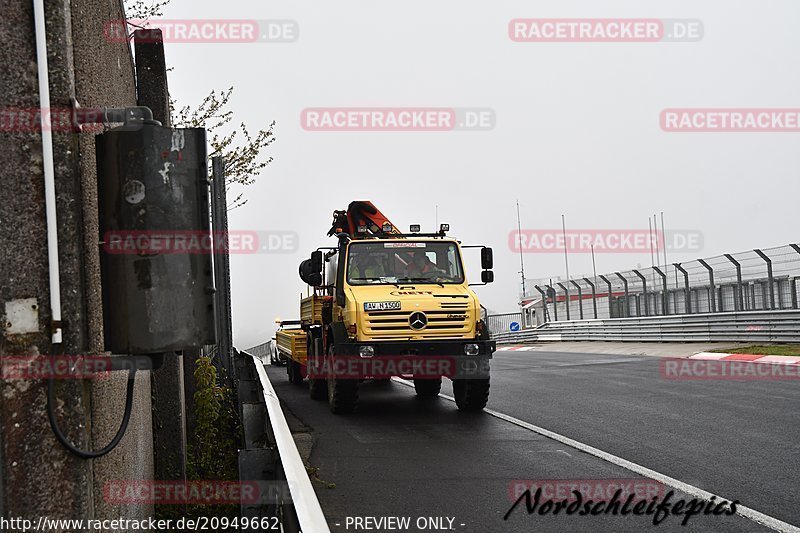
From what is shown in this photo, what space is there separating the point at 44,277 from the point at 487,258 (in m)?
9.42

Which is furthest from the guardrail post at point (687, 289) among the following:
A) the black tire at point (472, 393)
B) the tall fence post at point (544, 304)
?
the black tire at point (472, 393)

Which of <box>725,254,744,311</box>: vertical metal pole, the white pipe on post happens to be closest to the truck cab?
the white pipe on post

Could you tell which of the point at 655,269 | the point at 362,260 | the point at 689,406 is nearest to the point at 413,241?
the point at 362,260

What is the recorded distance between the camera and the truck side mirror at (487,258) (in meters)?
11.8

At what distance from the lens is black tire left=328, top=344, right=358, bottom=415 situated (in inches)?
430

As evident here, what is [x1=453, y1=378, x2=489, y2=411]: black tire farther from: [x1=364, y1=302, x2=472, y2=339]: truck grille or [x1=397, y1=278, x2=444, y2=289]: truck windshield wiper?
[x1=397, y1=278, x2=444, y2=289]: truck windshield wiper

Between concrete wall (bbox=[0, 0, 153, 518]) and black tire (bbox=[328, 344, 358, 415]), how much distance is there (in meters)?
7.81

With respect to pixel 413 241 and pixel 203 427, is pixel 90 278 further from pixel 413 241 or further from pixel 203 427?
pixel 413 241

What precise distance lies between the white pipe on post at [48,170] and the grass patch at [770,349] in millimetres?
17024

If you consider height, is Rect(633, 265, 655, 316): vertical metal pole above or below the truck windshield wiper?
below

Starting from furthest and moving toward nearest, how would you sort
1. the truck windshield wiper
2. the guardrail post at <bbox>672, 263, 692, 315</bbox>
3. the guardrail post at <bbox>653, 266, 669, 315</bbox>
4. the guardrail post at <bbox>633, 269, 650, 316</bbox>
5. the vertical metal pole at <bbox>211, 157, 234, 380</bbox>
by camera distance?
the guardrail post at <bbox>633, 269, 650, 316</bbox>, the guardrail post at <bbox>653, 266, 669, 315</bbox>, the guardrail post at <bbox>672, 263, 692, 315</bbox>, the truck windshield wiper, the vertical metal pole at <bbox>211, 157, 234, 380</bbox>

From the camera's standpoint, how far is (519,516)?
18.6 feet

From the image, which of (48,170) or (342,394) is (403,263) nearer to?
(342,394)

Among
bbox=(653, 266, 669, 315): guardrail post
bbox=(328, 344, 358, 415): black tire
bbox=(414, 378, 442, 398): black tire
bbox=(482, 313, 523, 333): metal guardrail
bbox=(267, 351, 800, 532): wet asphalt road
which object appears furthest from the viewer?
bbox=(482, 313, 523, 333): metal guardrail
